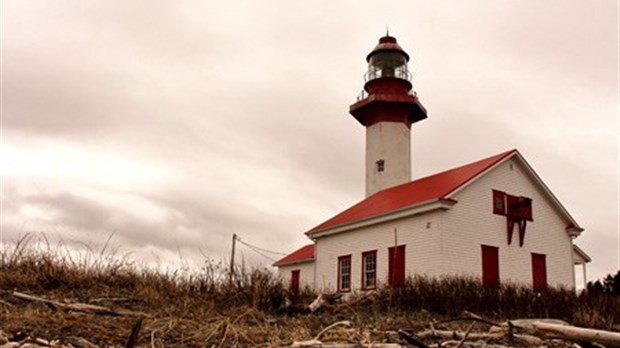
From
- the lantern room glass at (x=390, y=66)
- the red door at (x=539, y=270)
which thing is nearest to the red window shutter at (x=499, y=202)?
the red door at (x=539, y=270)

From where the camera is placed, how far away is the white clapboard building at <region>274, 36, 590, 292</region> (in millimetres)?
18812

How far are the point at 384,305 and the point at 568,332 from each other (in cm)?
689

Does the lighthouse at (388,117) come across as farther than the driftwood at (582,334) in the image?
Yes

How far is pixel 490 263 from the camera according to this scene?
19641 millimetres

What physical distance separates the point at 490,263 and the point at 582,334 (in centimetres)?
1611

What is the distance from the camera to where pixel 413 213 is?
19.3 meters

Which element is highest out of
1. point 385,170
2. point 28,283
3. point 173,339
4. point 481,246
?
point 385,170

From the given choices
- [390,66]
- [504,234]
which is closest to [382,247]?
[504,234]

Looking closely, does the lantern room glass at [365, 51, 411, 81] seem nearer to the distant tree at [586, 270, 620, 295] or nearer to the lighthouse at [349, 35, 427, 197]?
the lighthouse at [349, 35, 427, 197]

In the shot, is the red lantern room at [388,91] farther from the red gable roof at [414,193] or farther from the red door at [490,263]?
the red door at [490,263]

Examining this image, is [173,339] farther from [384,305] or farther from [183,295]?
[384,305]

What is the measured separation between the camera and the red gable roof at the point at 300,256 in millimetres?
25984

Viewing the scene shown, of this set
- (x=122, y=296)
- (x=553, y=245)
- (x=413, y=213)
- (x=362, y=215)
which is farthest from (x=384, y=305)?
(x=553, y=245)

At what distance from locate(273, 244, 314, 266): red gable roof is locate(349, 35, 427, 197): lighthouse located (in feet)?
13.3
